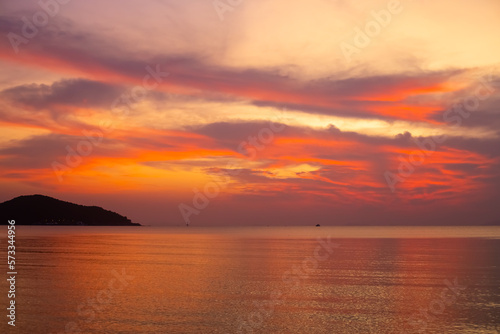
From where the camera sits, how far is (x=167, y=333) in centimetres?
3525

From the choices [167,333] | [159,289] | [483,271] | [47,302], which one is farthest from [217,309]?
[483,271]

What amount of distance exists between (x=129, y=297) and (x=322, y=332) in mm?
21636

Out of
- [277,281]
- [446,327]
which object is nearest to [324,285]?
[277,281]

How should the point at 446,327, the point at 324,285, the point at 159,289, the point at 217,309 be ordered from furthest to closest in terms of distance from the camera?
the point at 324,285, the point at 159,289, the point at 217,309, the point at 446,327

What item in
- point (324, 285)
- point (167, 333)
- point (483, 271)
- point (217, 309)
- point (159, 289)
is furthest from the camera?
point (483, 271)

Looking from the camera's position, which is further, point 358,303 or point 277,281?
point 277,281

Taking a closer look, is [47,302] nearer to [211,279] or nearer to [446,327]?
[211,279]

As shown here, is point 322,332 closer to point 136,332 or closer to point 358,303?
point 358,303

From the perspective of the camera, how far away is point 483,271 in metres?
72.7

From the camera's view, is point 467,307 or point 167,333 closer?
point 167,333

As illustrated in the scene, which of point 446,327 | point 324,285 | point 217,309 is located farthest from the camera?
A: point 324,285

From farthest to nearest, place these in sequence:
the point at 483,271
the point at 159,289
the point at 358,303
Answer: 1. the point at 483,271
2. the point at 159,289
3. the point at 358,303

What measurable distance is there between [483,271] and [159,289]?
48837 millimetres

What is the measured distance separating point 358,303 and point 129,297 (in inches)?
893
